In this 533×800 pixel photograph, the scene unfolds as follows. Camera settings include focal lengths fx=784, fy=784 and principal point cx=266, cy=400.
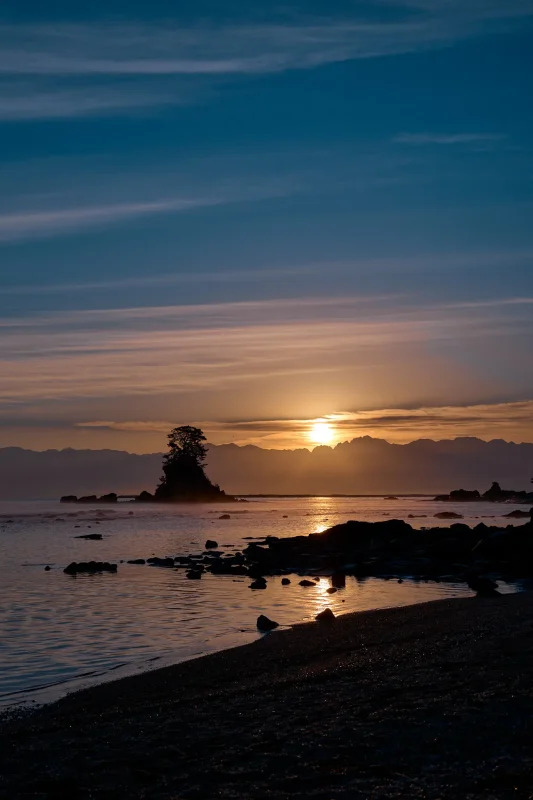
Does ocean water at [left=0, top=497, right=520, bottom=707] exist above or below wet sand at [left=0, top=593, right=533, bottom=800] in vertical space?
below

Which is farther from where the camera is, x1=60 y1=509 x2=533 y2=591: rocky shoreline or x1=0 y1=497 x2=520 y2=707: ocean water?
x1=60 y1=509 x2=533 y2=591: rocky shoreline

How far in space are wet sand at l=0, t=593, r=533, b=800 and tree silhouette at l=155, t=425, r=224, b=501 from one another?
149m

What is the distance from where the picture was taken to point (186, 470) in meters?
173

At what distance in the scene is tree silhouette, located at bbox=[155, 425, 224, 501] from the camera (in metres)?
166

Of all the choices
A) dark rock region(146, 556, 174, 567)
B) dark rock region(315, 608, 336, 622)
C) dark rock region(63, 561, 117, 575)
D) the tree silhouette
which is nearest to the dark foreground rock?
dark rock region(146, 556, 174, 567)

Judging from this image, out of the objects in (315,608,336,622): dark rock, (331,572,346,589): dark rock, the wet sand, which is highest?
the wet sand

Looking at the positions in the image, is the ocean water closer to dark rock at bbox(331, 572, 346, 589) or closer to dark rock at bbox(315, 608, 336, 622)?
dark rock at bbox(331, 572, 346, 589)

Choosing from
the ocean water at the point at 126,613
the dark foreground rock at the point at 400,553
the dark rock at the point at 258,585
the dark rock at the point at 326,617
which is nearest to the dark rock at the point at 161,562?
the ocean water at the point at 126,613

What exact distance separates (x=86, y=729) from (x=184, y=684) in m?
3.69

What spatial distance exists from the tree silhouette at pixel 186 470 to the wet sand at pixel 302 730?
490 ft

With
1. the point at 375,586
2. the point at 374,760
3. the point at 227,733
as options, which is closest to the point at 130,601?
the point at 375,586

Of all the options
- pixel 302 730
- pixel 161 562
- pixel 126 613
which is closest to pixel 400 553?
pixel 161 562

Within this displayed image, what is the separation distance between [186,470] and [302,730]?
6447 inches

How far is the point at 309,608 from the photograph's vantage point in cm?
2888
